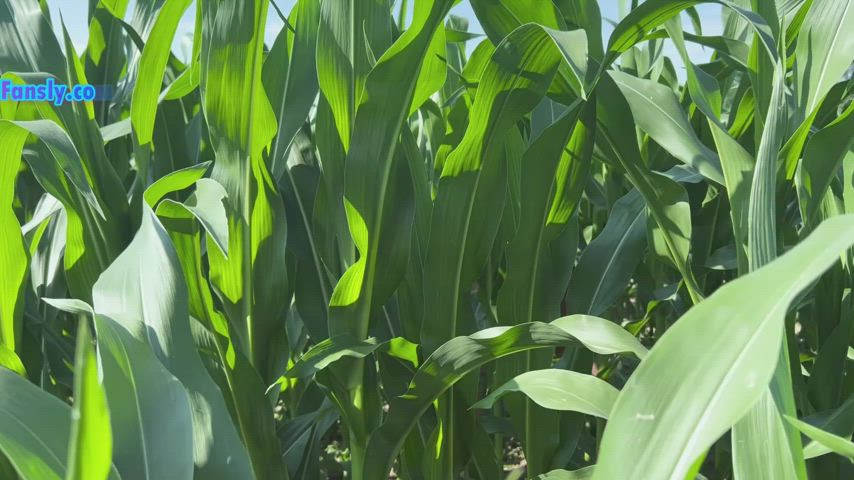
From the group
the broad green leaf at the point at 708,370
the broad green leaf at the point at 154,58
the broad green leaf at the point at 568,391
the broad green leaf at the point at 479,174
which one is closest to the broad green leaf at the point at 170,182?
the broad green leaf at the point at 154,58

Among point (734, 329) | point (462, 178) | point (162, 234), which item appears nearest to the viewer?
point (734, 329)

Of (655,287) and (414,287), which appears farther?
(655,287)

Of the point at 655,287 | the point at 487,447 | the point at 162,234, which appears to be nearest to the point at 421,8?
the point at 162,234

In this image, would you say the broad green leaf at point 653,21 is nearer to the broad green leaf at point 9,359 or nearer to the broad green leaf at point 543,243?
the broad green leaf at point 543,243

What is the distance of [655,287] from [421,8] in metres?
0.72

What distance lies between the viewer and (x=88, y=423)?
28cm

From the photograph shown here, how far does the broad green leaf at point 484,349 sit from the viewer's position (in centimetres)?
63

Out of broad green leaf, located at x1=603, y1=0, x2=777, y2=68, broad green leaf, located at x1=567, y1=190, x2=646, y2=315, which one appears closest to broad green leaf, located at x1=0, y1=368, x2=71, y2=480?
broad green leaf, located at x1=603, y1=0, x2=777, y2=68

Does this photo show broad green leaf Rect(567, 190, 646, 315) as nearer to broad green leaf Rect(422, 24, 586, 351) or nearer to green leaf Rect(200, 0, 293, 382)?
broad green leaf Rect(422, 24, 586, 351)

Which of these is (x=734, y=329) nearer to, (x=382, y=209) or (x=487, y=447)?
(x=382, y=209)

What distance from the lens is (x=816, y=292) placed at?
83 cm

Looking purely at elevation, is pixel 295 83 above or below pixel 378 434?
above

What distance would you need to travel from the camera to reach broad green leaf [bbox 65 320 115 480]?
26 centimetres

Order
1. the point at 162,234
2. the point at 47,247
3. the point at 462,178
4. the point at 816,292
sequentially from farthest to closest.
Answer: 1. the point at 47,247
2. the point at 816,292
3. the point at 462,178
4. the point at 162,234
